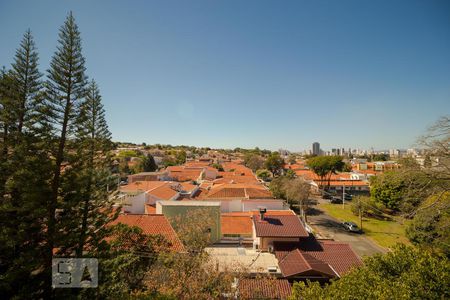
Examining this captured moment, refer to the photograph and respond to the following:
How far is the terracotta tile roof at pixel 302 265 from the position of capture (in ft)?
36.4

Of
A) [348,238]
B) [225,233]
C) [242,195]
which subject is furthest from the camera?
[242,195]

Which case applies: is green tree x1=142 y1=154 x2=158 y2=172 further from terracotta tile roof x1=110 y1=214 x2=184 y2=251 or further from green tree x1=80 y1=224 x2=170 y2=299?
green tree x1=80 y1=224 x2=170 y2=299

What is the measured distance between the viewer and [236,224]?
19.4 meters

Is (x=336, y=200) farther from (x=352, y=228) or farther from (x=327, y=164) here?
(x=352, y=228)

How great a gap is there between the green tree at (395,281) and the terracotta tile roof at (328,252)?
5.92 m

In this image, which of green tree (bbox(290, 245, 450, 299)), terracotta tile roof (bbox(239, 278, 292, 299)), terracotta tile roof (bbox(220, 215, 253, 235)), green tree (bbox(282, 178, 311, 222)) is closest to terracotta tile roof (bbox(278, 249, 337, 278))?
terracotta tile roof (bbox(239, 278, 292, 299))

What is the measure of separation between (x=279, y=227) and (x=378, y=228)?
15.6 m

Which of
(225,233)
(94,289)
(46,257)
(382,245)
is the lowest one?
(382,245)

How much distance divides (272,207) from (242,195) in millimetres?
3723

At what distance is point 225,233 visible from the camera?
60.4 feet

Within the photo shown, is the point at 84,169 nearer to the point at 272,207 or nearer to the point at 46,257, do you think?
the point at 46,257

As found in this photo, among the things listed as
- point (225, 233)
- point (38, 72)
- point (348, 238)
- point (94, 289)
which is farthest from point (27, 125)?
point (348, 238)

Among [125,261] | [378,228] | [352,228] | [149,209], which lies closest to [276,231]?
[125,261]

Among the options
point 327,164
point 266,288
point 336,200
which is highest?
point 327,164
